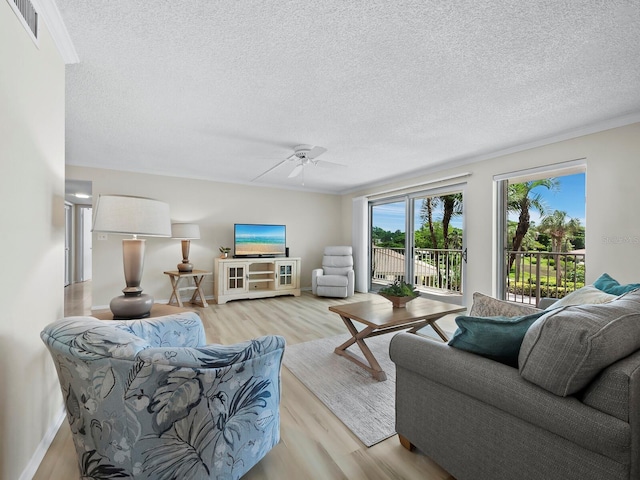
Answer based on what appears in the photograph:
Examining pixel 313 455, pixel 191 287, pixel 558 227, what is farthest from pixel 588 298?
pixel 191 287

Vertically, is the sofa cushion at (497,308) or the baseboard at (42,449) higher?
the sofa cushion at (497,308)

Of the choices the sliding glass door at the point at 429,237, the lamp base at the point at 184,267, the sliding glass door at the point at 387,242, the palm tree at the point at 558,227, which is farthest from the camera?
the sliding glass door at the point at 387,242

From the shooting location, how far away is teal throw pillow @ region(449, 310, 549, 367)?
1.20 m

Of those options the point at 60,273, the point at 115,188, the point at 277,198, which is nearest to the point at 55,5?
the point at 60,273

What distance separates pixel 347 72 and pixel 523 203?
3.41 meters

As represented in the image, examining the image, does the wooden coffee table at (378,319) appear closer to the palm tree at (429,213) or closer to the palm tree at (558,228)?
the palm tree at (558,228)

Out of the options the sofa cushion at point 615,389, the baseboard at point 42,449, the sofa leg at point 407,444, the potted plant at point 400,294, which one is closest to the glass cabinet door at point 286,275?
the potted plant at point 400,294

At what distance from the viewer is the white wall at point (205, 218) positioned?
14.9 feet

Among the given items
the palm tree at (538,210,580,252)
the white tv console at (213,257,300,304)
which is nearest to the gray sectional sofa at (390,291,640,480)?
the palm tree at (538,210,580,252)

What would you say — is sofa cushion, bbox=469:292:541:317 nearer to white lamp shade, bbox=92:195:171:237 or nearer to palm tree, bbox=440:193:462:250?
white lamp shade, bbox=92:195:171:237

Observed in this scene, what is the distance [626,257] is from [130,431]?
4.03 meters

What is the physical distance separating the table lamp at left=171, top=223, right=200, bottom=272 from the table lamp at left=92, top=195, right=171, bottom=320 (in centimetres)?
285

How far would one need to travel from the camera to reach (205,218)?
5.35 meters

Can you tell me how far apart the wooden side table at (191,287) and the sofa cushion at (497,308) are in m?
3.86
